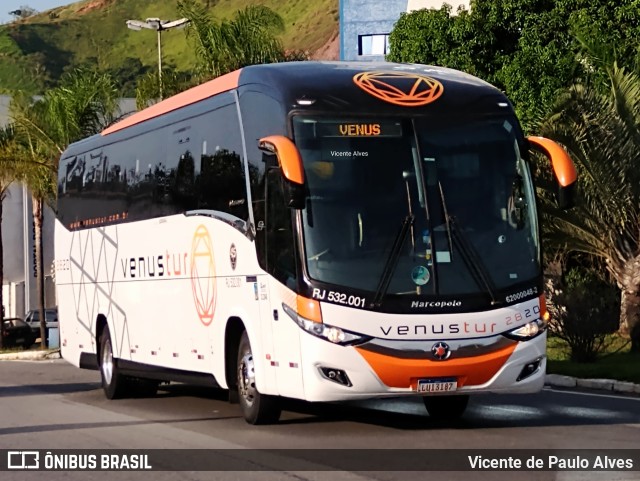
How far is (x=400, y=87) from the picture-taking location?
14.6 m

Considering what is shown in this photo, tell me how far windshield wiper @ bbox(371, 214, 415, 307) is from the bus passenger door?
0.85m

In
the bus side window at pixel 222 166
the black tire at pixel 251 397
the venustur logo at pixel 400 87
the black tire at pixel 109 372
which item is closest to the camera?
the venustur logo at pixel 400 87

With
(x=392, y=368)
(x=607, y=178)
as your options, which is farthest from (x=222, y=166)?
(x=607, y=178)

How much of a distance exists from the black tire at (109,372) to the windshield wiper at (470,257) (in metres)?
8.28

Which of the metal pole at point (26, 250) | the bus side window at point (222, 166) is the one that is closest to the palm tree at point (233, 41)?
the bus side window at point (222, 166)

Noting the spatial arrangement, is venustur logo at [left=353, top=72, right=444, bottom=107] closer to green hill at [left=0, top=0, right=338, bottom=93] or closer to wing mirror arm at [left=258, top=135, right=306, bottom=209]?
wing mirror arm at [left=258, top=135, right=306, bottom=209]

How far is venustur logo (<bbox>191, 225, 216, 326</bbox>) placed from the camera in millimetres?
16406

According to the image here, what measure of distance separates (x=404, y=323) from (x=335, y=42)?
125842mm

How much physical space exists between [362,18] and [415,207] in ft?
174

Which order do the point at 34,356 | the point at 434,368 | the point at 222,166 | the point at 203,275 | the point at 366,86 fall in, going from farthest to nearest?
the point at 34,356, the point at 203,275, the point at 222,166, the point at 366,86, the point at 434,368

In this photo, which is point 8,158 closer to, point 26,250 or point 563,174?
point 26,250

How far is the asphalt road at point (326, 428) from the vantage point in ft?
38.1

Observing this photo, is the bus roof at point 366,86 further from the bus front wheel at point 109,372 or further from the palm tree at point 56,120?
the palm tree at point 56,120

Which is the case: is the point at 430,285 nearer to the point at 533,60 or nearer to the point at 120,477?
the point at 120,477
